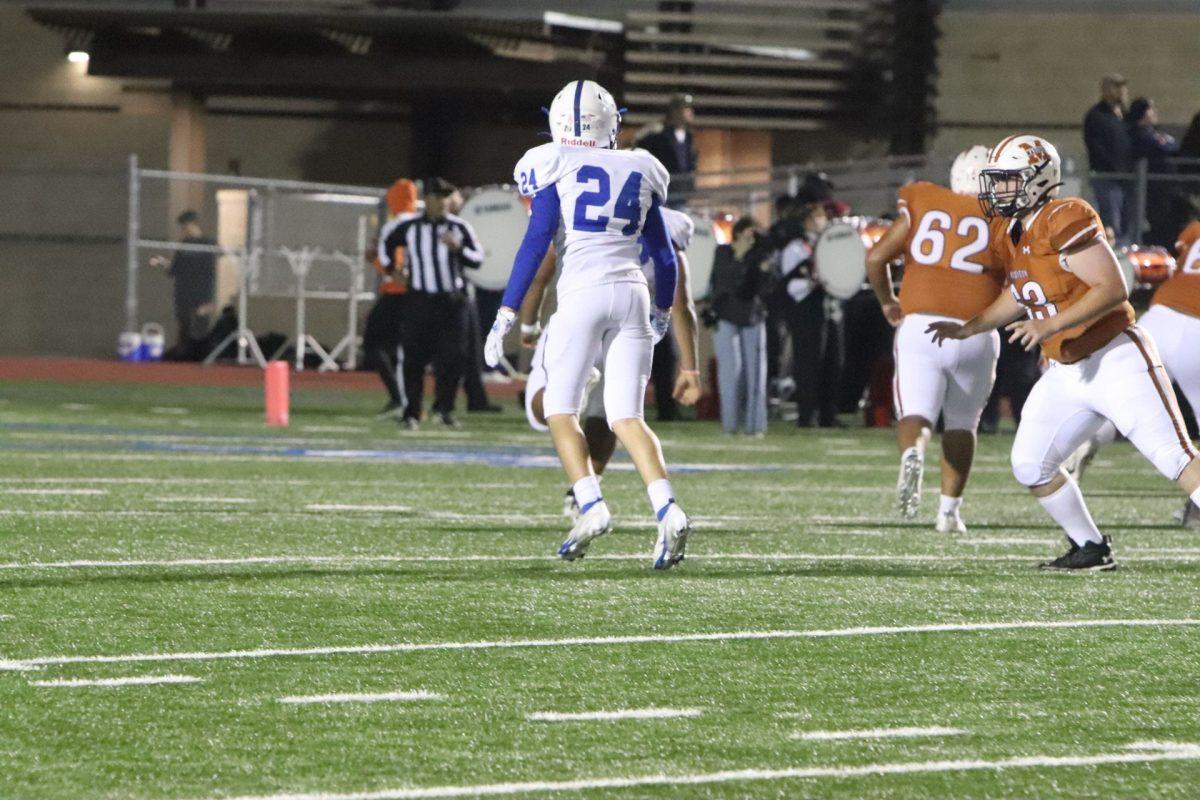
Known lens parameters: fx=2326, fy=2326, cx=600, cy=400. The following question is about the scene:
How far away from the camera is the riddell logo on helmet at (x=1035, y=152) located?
738 cm

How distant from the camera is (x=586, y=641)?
5754mm

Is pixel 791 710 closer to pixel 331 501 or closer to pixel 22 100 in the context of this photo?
pixel 331 501

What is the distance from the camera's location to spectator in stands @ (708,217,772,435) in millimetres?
16188

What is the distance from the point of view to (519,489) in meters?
10.9

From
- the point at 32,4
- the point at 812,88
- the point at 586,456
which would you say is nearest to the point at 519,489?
the point at 586,456

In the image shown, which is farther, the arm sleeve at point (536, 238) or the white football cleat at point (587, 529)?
the arm sleeve at point (536, 238)

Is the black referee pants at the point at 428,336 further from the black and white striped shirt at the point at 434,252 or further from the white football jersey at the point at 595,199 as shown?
the white football jersey at the point at 595,199

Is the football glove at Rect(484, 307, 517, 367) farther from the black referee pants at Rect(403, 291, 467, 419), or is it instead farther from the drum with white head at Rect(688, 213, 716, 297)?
the drum with white head at Rect(688, 213, 716, 297)

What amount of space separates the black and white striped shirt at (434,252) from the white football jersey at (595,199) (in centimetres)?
796

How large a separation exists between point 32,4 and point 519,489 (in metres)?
17.7

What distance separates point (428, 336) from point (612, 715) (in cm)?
1109

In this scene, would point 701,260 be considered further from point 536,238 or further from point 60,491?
point 536,238

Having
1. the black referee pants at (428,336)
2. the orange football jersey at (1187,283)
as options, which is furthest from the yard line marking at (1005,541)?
the black referee pants at (428,336)

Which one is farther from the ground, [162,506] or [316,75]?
[316,75]
